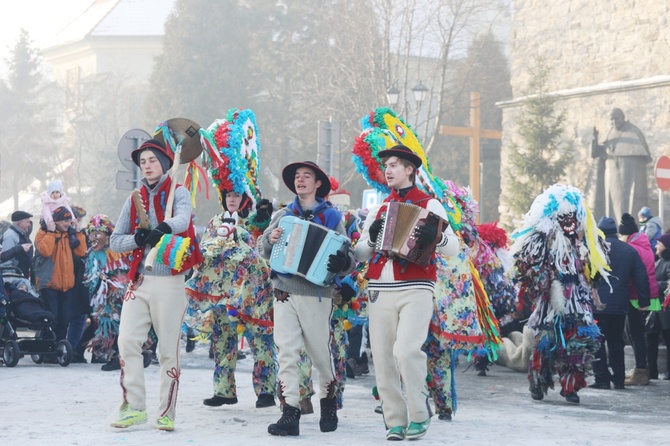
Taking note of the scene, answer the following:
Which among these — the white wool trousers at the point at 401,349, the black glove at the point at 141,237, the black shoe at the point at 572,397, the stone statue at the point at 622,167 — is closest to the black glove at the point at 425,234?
the white wool trousers at the point at 401,349

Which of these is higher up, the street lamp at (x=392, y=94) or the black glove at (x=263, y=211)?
the street lamp at (x=392, y=94)

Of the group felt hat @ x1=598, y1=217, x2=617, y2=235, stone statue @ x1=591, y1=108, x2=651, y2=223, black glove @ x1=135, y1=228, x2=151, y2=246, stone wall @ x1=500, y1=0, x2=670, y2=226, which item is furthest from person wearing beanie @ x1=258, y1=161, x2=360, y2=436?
stone statue @ x1=591, y1=108, x2=651, y2=223

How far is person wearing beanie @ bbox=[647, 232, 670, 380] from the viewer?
12023mm

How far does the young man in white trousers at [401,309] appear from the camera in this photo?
7.16 m

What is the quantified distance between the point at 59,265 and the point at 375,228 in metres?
6.43

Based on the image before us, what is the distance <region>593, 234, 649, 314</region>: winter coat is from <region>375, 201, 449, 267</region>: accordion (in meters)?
4.55

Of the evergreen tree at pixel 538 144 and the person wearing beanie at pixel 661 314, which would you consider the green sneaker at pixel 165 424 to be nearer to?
the person wearing beanie at pixel 661 314

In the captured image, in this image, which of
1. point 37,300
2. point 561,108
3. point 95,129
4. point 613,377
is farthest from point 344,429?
point 95,129

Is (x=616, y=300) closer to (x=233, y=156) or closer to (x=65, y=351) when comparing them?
(x=233, y=156)

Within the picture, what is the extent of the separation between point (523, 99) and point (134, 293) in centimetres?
2266

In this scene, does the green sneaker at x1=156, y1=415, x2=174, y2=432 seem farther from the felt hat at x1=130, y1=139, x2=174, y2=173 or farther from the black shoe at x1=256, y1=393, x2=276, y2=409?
the felt hat at x1=130, y1=139, x2=174, y2=173

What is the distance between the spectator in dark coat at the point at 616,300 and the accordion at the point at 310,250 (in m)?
4.60

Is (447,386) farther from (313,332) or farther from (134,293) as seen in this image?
(134,293)

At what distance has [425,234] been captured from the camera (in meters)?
7.09
